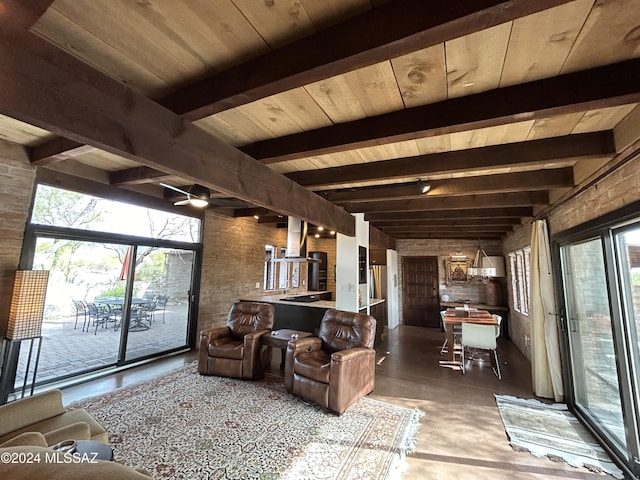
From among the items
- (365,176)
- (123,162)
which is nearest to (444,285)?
(365,176)

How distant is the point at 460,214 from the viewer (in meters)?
4.74

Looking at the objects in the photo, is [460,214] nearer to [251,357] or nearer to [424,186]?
[424,186]

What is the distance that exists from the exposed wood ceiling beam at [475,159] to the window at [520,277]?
10.8ft

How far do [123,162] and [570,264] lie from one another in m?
5.58

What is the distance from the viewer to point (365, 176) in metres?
2.85

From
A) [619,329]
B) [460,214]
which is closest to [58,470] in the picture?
[619,329]

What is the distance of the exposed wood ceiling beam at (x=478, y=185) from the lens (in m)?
2.87

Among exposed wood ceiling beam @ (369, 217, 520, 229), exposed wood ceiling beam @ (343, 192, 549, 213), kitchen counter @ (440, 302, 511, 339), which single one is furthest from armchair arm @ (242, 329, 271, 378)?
kitchen counter @ (440, 302, 511, 339)

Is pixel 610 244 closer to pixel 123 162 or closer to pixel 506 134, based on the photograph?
pixel 506 134

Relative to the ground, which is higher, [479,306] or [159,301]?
[159,301]

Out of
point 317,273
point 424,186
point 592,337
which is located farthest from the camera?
point 317,273

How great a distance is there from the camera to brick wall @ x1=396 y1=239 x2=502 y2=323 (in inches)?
293

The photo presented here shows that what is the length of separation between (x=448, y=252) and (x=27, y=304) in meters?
8.42

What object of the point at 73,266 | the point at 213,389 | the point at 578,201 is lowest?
the point at 213,389
